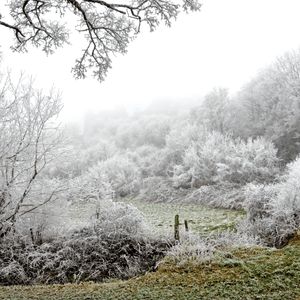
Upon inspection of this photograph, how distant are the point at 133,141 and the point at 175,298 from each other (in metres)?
23.9

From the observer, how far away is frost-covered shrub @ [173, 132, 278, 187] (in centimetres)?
1274

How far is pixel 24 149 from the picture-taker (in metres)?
4.75

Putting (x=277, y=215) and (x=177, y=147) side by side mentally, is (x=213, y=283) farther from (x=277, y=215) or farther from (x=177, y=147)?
(x=177, y=147)

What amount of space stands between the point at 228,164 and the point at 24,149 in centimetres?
1149

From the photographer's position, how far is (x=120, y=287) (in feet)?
9.36

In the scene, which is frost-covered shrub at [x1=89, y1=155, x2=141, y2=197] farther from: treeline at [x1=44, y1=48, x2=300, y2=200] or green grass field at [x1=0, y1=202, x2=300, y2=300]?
green grass field at [x1=0, y1=202, x2=300, y2=300]

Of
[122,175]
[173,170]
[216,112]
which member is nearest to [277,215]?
[173,170]

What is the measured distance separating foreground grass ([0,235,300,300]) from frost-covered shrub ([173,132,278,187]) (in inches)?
390

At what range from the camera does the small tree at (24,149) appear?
4.63 meters

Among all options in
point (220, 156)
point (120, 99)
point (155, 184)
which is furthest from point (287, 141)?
point (120, 99)

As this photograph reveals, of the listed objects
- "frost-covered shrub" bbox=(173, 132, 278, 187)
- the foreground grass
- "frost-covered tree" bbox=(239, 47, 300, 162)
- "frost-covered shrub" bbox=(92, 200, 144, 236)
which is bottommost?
the foreground grass

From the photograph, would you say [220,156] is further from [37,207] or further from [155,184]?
[37,207]

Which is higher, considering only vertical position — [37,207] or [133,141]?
[133,141]

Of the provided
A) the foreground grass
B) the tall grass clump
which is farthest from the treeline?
the foreground grass
